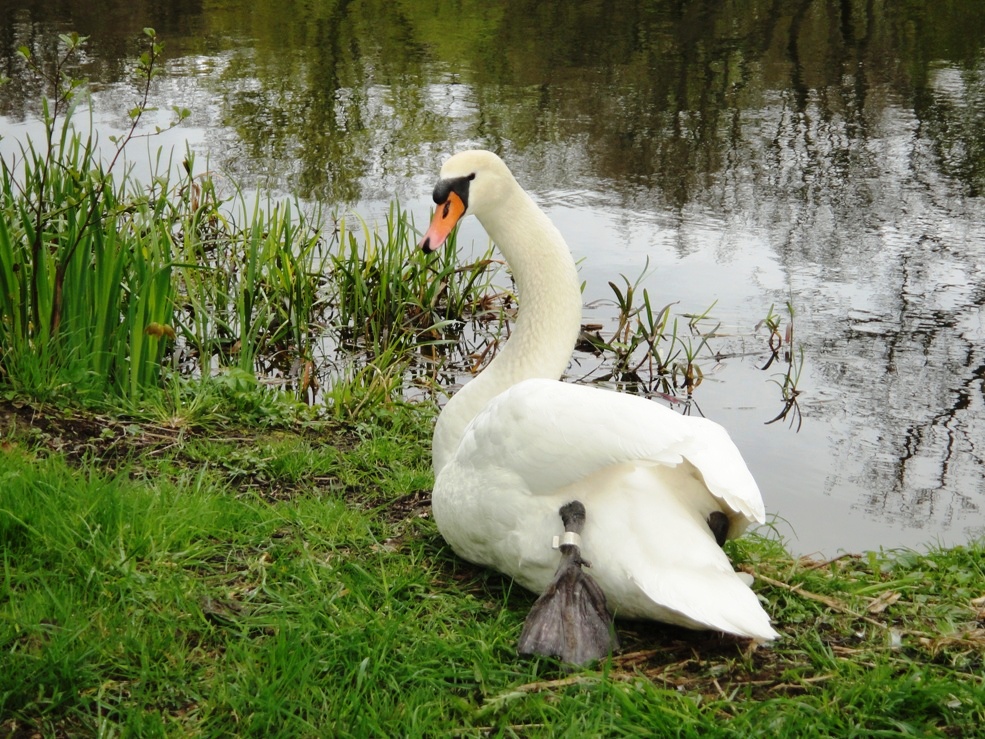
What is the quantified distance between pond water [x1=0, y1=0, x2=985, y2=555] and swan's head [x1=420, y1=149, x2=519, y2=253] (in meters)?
1.78

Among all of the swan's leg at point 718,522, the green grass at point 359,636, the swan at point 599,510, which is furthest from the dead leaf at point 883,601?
the swan's leg at point 718,522

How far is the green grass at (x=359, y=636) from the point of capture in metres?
2.42

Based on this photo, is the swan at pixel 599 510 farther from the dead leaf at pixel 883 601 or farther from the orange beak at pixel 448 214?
the orange beak at pixel 448 214

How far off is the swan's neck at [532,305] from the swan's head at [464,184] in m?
0.10

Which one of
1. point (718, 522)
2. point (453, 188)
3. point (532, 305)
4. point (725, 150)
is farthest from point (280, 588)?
point (725, 150)

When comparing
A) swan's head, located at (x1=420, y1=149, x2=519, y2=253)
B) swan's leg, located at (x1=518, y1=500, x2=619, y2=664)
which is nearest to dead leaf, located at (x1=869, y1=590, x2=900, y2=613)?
swan's leg, located at (x1=518, y1=500, x2=619, y2=664)

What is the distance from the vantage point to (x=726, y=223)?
7828 millimetres

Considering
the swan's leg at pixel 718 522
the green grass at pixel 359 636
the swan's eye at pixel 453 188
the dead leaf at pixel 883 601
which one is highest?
the swan's eye at pixel 453 188

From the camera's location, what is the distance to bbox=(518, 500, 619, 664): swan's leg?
104 inches

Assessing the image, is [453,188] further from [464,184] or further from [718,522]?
[718,522]

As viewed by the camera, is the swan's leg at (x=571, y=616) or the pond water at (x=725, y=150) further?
the pond water at (x=725, y=150)

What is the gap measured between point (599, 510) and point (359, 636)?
2.23 feet

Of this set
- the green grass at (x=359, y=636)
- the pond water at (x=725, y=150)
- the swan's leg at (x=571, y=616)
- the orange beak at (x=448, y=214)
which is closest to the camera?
the green grass at (x=359, y=636)

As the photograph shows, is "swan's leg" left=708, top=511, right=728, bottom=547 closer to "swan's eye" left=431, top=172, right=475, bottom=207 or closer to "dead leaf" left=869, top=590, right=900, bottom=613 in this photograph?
"dead leaf" left=869, top=590, right=900, bottom=613
